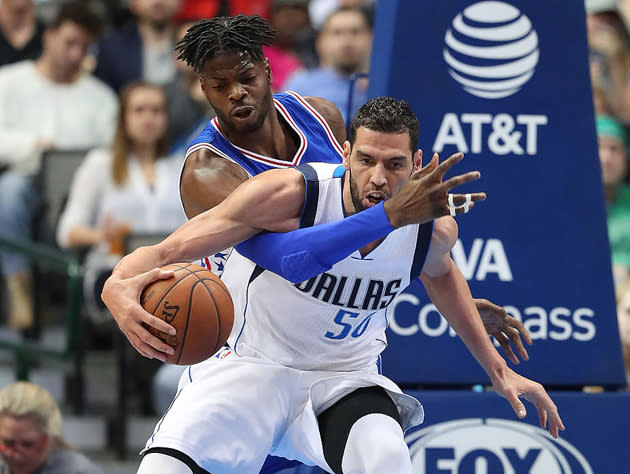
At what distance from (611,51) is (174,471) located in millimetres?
5593

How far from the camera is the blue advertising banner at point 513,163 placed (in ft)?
15.1

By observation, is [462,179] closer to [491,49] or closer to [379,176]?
[379,176]

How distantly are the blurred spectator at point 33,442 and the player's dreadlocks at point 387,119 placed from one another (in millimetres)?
2351

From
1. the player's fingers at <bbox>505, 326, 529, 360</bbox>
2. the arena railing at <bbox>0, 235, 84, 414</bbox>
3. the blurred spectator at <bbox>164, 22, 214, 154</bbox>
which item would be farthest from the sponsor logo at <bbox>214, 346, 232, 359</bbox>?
the blurred spectator at <bbox>164, 22, 214, 154</bbox>

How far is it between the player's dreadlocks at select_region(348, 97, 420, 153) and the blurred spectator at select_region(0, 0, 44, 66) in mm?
5120

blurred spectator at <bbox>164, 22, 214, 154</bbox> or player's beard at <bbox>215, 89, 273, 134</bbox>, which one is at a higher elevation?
blurred spectator at <bbox>164, 22, 214, 154</bbox>

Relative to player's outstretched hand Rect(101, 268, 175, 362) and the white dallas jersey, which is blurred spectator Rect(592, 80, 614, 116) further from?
player's outstretched hand Rect(101, 268, 175, 362)

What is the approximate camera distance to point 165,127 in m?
7.17

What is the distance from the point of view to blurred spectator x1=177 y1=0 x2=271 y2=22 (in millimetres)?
9070

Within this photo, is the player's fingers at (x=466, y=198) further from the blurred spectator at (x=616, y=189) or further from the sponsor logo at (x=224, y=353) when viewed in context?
the blurred spectator at (x=616, y=189)

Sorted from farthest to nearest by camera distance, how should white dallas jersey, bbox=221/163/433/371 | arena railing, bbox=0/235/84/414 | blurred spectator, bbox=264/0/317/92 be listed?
blurred spectator, bbox=264/0/317/92, arena railing, bbox=0/235/84/414, white dallas jersey, bbox=221/163/433/371

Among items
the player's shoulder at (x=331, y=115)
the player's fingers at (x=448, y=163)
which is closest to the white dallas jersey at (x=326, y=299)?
the player's fingers at (x=448, y=163)

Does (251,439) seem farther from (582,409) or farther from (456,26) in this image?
(456,26)

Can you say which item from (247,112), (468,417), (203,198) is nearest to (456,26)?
(247,112)
